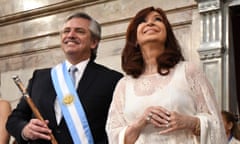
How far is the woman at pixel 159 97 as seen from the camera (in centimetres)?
249

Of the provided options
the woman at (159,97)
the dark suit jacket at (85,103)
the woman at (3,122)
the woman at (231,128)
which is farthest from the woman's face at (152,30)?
the woman at (231,128)

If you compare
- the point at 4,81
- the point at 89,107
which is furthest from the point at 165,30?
the point at 4,81

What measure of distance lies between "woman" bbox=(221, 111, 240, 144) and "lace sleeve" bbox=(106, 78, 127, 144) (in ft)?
4.38

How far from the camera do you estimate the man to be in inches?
119

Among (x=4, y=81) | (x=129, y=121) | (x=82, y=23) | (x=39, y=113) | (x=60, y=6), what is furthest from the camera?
(x=4, y=81)

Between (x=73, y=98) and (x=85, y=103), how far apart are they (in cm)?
7

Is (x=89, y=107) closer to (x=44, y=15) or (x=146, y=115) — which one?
(x=146, y=115)

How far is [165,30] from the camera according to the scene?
2.74 m

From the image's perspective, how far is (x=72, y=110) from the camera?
9.98ft

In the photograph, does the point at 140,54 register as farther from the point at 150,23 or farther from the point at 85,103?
the point at 85,103

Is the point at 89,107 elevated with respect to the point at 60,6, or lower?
lower

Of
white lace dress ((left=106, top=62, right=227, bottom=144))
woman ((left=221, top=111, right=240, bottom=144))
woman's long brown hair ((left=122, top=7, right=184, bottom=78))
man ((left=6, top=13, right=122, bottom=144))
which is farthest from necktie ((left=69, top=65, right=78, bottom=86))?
woman ((left=221, top=111, right=240, bottom=144))

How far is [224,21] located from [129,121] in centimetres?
224

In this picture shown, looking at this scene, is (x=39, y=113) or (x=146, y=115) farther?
(x=39, y=113)
